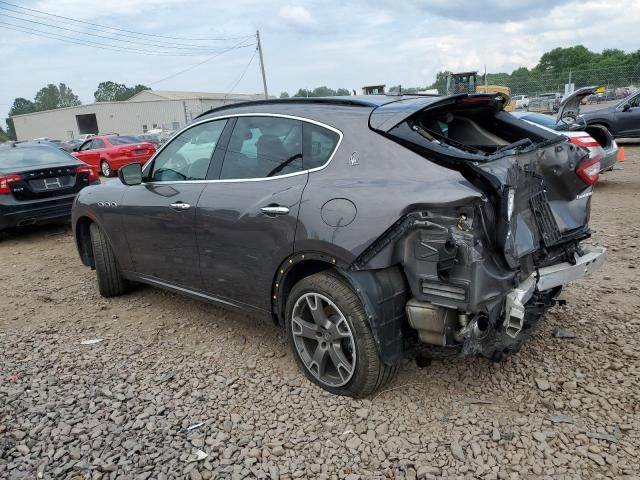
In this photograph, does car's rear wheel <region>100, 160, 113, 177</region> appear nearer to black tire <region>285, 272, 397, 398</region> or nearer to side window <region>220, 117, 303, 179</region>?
side window <region>220, 117, 303, 179</region>

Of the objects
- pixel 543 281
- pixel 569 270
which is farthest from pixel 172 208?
pixel 569 270

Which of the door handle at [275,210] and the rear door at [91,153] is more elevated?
the door handle at [275,210]

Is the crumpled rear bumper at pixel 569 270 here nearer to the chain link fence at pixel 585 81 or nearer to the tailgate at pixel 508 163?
the tailgate at pixel 508 163

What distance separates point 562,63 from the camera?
265ft

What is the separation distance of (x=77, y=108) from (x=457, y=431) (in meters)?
71.4

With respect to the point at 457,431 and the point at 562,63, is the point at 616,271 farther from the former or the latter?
the point at 562,63

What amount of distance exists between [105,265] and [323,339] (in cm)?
278

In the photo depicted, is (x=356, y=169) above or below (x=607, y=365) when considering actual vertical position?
above

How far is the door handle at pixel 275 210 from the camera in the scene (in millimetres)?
3129

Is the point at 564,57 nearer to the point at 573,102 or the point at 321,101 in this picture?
the point at 573,102

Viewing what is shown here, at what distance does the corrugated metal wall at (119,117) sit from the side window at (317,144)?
46.1 metres

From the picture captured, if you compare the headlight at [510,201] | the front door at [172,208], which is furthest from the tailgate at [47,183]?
the headlight at [510,201]

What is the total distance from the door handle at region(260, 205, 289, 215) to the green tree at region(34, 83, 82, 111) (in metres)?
140

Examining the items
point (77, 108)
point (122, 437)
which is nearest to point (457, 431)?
point (122, 437)
